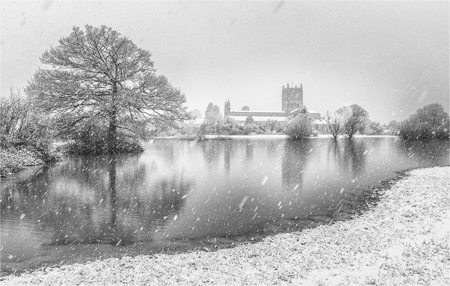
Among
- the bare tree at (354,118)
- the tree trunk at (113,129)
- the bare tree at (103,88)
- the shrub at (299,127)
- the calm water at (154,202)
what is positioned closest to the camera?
the calm water at (154,202)

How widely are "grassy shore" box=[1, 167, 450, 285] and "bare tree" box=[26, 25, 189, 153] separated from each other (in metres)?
20.3

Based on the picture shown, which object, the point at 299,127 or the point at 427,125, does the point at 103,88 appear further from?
the point at 427,125

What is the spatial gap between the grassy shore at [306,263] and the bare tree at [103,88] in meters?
20.3

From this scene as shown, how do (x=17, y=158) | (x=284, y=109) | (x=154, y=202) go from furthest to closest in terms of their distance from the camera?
(x=284, y=109)
(x=17, y=158)
(x=154, y=202)

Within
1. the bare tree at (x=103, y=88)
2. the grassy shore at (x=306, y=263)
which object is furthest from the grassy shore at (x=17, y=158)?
the grassy shore at (x=306, y=263)

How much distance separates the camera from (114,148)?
26.1 meters

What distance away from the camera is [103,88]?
24328 mm

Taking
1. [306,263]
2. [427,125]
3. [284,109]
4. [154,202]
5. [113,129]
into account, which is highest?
[284,109]

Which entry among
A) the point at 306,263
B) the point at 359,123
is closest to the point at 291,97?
the point at 359,123

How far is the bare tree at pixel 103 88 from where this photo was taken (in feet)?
72.3

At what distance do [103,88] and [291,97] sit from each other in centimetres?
14032

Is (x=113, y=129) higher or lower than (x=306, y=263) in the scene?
higher

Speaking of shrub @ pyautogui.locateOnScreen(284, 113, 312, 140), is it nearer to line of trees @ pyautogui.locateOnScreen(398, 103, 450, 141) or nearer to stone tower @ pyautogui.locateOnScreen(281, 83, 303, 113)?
line of trees @ pyautogui.locateOnScreen(398, 103, 450, 141)

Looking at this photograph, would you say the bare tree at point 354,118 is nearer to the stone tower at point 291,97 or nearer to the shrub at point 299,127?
the shrub at point 299,127
